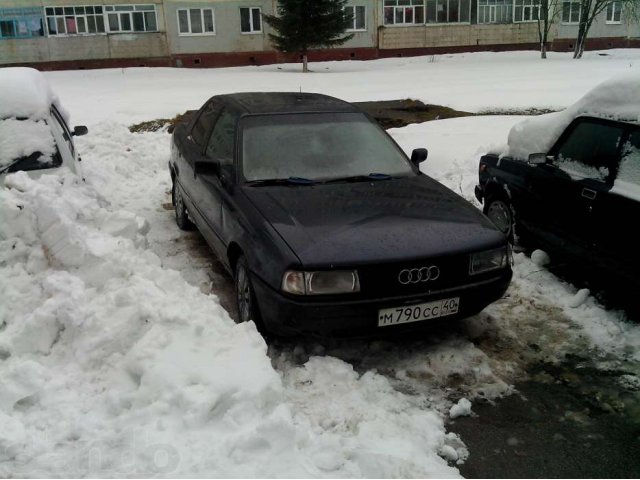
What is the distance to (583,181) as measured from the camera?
4797mm

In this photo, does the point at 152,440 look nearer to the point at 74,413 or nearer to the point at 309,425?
the point at 74,413

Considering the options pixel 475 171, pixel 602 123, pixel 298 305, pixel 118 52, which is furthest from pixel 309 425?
pixel 118 52

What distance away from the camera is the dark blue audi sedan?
3650 mm

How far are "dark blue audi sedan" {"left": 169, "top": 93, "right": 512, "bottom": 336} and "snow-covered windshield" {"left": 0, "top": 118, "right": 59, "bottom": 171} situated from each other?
52.9 inches

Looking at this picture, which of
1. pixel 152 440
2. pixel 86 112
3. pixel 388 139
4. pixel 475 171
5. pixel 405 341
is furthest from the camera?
pixel 86 112

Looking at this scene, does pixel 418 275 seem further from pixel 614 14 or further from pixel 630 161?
pixel 614 14

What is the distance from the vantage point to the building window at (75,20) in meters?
30.4

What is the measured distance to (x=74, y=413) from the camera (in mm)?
3000

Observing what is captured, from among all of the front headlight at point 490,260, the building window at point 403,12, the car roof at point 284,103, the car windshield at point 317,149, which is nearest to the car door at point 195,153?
the car roof at point 284,103

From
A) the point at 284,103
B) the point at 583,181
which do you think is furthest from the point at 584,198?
the point at 284,103

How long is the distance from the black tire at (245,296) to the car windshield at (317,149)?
76 centimetres

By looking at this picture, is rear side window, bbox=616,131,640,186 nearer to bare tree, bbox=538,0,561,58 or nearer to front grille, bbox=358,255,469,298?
front grille, bbox=358,255,469,298

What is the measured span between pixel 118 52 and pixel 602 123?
3034 cm

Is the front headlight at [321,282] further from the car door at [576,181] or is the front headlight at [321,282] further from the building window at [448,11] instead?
the building window at [448,11]
